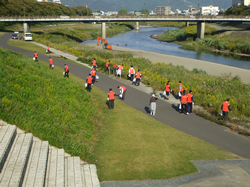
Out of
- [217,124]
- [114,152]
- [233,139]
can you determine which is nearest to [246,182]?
[233,139]

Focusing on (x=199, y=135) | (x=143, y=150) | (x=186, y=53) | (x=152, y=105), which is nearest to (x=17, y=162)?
(x=143, y=150)

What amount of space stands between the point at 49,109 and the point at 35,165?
17.6ft

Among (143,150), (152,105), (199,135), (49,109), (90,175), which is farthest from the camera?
(152,105)

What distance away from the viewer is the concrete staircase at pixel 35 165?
8.30 meters

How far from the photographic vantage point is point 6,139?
9641 mm

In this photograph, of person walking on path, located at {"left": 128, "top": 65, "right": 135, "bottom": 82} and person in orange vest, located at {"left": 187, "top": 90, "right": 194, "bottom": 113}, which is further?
person walking on path, located at {"left": 128, "top": 65, "right": 135, "bottom": 82}

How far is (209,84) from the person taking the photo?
2480cm

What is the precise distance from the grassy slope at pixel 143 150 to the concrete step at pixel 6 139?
364 cm

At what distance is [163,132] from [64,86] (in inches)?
338

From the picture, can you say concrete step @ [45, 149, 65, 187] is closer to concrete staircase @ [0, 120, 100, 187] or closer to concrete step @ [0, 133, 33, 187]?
concrete staircase @ [0, 120, 100, 187]

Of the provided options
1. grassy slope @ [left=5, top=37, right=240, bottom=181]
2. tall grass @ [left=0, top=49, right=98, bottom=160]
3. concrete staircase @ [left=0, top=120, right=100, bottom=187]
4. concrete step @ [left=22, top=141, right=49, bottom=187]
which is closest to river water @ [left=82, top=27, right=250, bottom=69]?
grassy slope @ [left=5, top=37, right=240, bottom=181]

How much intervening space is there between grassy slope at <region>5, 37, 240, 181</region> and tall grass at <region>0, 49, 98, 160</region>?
0.92 m

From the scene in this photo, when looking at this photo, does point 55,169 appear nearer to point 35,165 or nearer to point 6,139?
point 35,165

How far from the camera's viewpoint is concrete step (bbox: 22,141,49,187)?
27.4 feet
